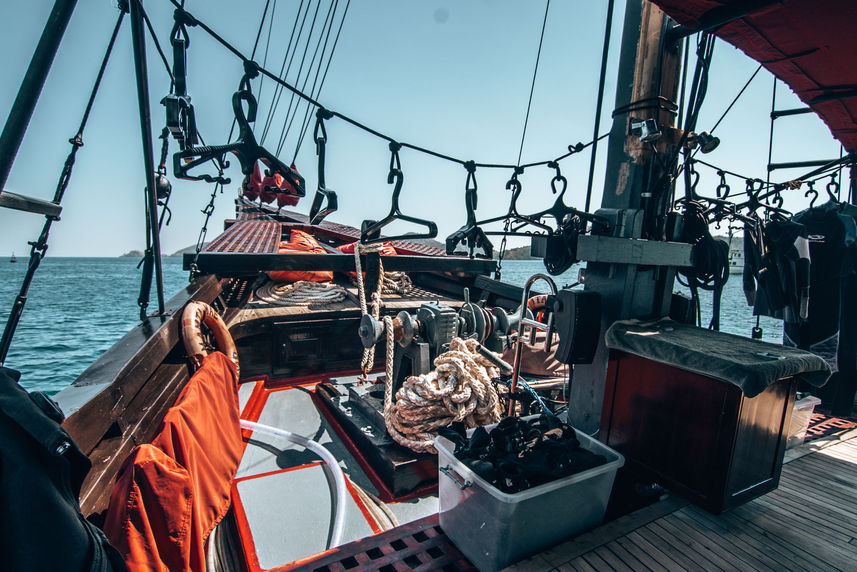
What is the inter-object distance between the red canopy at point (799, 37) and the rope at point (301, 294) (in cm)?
459

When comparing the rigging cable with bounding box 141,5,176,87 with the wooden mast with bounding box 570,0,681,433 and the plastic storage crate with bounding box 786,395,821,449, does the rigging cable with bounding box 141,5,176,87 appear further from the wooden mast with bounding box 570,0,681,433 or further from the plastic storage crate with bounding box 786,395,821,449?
the plastic storage crate with bounding box 786,395,821,449

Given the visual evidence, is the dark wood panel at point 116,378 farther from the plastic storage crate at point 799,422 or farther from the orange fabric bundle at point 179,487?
the plastic storage crate at point 799,422

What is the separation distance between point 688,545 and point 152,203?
354 cm

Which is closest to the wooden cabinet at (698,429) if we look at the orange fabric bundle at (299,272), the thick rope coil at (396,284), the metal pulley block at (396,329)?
the metal pulley block at (396,329)

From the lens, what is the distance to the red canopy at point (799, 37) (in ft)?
6.81

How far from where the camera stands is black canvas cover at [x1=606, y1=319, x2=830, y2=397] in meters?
1.84

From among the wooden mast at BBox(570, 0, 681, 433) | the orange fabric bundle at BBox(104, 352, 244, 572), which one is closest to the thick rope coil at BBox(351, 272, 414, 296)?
the orange fabric bundle at BBox(104, 352, 244, 572)

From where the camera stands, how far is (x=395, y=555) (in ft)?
5.97

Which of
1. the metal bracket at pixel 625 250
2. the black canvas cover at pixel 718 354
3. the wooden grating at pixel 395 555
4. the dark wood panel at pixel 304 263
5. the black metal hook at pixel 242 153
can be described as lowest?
the wooden grating at pixel 395 555

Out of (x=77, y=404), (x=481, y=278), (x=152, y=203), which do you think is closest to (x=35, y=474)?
(x=77, y=404)

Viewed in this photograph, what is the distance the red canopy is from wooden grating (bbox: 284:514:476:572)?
2.83 meters

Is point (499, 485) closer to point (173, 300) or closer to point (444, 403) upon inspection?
point (444, 403)

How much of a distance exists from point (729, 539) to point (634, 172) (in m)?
1.94

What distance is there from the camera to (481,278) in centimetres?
641
